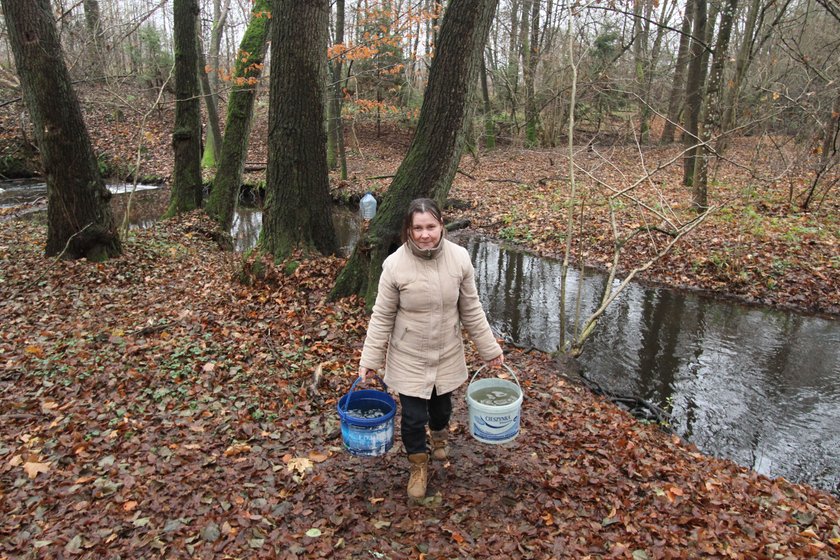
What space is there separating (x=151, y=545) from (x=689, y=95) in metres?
16.9

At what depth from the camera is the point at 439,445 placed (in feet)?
12.8

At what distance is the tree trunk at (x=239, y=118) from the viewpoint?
11469 millimetres

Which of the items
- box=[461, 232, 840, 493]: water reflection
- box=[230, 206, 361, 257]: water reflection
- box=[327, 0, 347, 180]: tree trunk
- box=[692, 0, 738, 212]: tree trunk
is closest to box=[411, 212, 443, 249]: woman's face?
box=[461, 232, 840, 493]: water reflection

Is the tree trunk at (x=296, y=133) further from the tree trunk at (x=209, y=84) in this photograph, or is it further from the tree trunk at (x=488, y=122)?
the tree trunk at (x=488, y=122)

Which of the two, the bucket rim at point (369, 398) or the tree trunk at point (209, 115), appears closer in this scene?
the bucket rim at point (369, 398)

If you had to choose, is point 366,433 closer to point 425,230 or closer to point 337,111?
point 425,230

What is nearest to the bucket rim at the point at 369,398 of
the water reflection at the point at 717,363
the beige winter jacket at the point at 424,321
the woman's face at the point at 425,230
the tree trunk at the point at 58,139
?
the beige winter jacket at the point at 424,321

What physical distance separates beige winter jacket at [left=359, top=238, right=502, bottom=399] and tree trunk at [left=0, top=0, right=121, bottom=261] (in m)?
6.50

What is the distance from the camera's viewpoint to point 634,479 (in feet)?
12.6

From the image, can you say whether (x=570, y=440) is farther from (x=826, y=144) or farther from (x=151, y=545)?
(x=826, y=144)

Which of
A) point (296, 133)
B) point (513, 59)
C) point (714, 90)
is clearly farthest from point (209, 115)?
point (513, 59)

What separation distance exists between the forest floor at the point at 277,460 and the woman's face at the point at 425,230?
1.78 metres

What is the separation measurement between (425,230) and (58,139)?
6.77m

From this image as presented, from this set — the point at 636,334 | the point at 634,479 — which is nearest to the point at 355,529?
the point at 634,479
